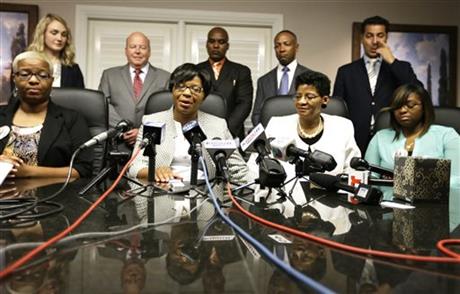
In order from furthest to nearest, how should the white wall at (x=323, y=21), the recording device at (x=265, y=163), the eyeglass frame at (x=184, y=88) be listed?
the white wall at (x=323, y=21) → the eyeglass frame at (x=184, y=88) → the recording device at (x=265, y=163)

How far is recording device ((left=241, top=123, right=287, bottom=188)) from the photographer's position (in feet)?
3.72

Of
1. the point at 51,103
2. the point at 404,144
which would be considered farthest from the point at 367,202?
the point at 51,103

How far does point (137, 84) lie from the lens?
9.68ft

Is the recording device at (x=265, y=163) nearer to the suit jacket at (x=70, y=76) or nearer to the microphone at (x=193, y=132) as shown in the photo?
the microphone at (x=193, y=132)

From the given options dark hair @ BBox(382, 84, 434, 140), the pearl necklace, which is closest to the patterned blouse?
the pearl necklace

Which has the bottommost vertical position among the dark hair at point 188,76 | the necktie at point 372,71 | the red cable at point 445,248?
the red cable at point 445,248

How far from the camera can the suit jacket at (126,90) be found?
9.21 ft

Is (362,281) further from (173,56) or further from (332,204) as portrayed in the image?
(173,56)

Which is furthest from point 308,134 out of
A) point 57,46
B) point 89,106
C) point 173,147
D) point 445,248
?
point 57,46

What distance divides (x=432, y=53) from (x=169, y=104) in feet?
11.3

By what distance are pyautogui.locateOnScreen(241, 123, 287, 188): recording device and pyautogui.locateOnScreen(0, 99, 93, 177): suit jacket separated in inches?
34.5

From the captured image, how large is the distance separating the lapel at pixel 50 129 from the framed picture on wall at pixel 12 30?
2595 millimetres

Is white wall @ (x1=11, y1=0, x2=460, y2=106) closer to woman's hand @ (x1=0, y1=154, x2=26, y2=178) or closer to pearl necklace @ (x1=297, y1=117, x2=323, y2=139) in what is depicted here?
pearl necklace @ (x1=297, y1=117, x2=323, y2=139)

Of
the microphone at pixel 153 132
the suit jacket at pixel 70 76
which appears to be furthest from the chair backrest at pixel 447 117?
the suit jacket at pixel 70 76
